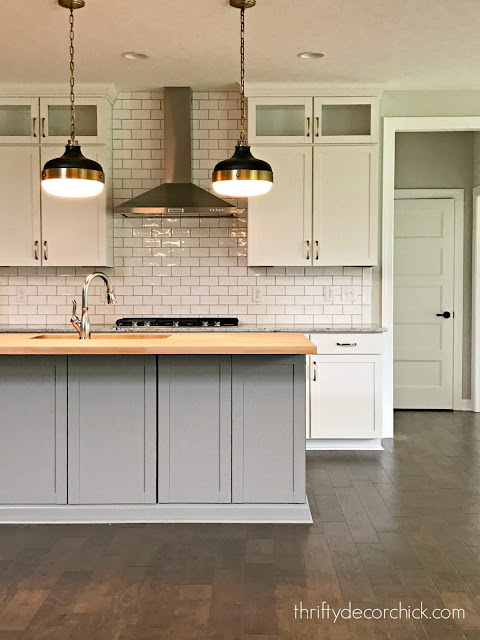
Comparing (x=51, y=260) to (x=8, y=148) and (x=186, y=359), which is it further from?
(x=186, y=359)

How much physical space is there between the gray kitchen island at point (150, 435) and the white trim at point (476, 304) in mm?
3923

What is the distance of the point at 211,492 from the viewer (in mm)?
3902

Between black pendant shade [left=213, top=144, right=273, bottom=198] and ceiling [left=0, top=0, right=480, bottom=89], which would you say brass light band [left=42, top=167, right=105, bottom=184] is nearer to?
black pendant shade [left=213, top=144, right=273, bottom=198]

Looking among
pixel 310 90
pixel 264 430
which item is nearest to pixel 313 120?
pixel 310 90

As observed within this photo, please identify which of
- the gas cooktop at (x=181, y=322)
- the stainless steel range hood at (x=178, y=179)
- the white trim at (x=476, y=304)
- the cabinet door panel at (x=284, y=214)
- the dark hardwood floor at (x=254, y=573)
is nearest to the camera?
the dark hardwood floor at (x=254, y=573)

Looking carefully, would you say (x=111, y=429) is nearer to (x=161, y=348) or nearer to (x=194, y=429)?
(x=194, y=429)

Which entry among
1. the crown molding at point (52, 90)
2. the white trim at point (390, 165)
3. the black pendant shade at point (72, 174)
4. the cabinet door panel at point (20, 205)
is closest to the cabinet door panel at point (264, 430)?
the black pendant shade at point (72, 174)

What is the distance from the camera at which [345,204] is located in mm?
5906

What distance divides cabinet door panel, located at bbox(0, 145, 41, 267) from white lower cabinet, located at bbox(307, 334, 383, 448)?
2454 mm

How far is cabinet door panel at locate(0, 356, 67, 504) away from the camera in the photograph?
154 inches

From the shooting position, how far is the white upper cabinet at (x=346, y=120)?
5875 millimetres

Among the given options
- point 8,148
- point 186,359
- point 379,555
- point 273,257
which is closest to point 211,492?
point 186,359

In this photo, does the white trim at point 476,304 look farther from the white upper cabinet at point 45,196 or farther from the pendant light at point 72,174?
the pendant light at point 72,174

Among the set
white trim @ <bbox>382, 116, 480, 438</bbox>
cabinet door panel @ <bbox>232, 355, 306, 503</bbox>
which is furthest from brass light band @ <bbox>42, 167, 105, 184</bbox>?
white trim @ <bbox>382, 116, 480, 438</bbox>
